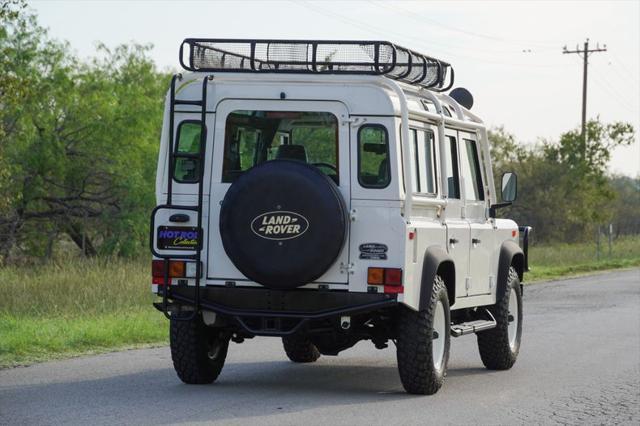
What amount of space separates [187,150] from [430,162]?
6.87 feet

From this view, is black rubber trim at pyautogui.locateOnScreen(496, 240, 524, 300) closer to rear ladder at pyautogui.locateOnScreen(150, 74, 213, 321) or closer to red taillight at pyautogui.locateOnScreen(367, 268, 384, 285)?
red taillight at pyautogui.locateOnScreen(367, 268, 384, 285)

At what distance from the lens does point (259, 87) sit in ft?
33.8

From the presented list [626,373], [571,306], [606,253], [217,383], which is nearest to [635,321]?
[571,306]

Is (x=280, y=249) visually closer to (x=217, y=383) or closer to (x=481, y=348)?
(x=217, y=383)

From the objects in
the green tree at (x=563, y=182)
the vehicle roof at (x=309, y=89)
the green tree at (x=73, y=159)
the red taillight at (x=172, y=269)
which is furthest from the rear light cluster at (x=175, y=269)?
the green tree at (x=563, y=182)

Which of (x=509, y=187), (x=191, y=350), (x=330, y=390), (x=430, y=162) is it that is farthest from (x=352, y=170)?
(x=509, y=187)

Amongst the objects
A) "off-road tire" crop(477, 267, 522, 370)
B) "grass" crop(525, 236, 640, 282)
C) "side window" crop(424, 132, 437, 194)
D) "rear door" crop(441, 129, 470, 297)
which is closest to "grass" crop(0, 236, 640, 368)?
"off-road tire" crop(477, 267, 522, 370)

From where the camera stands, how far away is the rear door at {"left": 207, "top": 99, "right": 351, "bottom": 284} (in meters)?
10.1

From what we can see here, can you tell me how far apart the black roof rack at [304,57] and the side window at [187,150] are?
1.61 ft

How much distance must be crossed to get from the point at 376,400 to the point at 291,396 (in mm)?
686

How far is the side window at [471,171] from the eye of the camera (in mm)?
12000

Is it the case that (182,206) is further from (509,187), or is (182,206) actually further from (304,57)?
(509,187)

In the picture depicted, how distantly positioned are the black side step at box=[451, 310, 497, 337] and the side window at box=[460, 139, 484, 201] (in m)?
1.19

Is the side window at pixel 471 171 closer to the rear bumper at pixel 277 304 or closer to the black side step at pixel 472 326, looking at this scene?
the black side step at pixel 472 326
